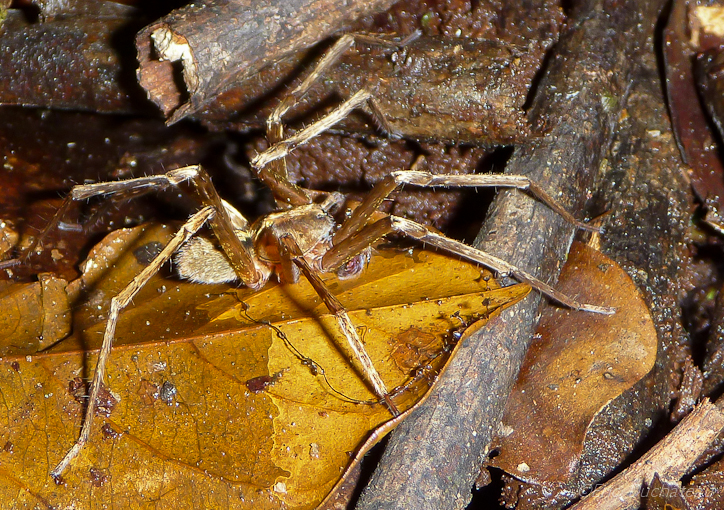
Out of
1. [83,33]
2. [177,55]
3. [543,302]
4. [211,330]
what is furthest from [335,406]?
[83,33]

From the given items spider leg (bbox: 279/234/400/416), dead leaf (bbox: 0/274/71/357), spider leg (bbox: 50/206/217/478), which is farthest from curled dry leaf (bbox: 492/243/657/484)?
dead leaf (bbox: 0/274/71/357)

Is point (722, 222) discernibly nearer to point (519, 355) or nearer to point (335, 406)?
point (519, 355)

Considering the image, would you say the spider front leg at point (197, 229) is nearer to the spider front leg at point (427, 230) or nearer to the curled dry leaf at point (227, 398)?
the curled dry leaf at point (227, 398)

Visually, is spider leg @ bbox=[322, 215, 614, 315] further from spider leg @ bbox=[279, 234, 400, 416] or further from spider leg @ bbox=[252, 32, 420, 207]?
spider leg @ bbox=[252, 32, 420, 207]

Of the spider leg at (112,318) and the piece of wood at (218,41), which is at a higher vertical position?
the piece of wood at (218,41)

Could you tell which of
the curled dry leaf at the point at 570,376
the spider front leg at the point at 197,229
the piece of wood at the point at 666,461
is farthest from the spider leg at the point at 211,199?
the piece of wood at the point at 666,461

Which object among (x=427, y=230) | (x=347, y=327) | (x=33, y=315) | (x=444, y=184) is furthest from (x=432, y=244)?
(x=33, y=315)
